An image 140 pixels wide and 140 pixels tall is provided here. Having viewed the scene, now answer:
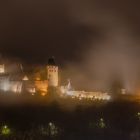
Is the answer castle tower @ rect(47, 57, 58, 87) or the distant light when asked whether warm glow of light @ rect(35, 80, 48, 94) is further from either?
the distant light

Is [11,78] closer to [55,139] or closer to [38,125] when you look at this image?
[38,125]

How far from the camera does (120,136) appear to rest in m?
51.0

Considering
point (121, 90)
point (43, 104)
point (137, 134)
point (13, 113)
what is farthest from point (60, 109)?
point (121, 90)

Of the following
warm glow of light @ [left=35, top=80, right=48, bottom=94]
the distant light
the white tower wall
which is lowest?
the distant light

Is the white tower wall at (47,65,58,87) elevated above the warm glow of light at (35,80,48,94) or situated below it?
above

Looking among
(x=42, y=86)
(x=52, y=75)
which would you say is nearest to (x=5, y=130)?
(x=42, y=86)

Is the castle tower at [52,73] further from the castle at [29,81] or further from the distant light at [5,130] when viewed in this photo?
the distant light at [5,130]

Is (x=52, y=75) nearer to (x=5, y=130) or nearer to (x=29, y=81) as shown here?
(x=29, y=81)

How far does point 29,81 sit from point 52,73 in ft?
14.8

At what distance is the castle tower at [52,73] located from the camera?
76.0m

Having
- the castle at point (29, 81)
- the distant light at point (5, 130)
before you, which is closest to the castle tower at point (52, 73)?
the castle at point (29, 81)

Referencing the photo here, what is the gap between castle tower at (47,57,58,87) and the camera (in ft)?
249

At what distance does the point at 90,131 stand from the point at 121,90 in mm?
31813

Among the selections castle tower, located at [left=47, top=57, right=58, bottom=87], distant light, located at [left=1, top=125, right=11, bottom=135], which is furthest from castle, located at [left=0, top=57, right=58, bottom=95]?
distant light, located at [left=1, top=125, right=11, bottom=135]
